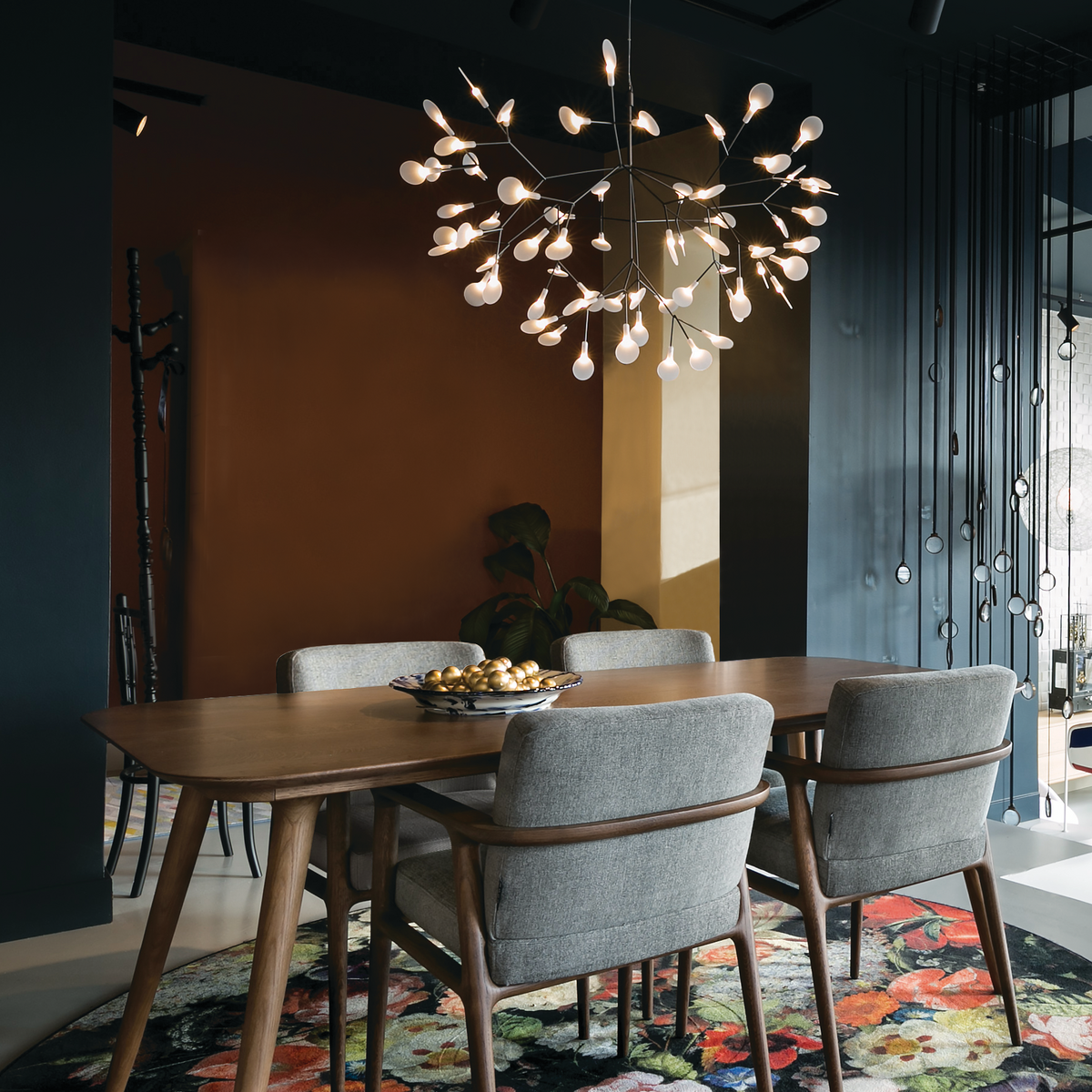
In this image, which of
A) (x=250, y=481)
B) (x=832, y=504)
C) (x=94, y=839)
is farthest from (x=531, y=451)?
(x=94, y=839)

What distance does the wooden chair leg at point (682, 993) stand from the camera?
2152 millimetres

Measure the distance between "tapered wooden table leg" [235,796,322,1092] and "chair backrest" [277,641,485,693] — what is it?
2.49 ft

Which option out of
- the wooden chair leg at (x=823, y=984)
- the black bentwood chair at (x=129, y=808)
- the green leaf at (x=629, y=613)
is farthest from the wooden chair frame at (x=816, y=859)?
the green leaf at (x=629, y=613)

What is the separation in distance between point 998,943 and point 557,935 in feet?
3.79

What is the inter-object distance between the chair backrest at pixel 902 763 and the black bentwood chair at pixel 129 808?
1.90m

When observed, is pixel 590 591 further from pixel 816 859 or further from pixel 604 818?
pixel 604 818

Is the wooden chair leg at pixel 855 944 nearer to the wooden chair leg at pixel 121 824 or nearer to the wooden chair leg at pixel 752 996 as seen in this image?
the wooden chair leg at pixel 752 996

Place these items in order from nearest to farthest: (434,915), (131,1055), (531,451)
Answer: (434,915)
(131,1055)
(531,451)

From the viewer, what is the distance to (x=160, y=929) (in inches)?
75.6

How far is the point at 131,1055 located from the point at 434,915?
2.23ft

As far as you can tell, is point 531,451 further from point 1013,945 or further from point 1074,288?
point 1074,288

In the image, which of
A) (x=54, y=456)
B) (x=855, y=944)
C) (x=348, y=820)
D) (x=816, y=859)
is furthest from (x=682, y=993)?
(x=54, y=456)

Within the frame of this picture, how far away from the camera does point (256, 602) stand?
15.6 ft

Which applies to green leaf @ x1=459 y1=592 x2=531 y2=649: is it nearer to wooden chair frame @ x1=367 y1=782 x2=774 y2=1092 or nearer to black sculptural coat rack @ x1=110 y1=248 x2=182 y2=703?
black sculptural coat rack @ x1=110 y1=248 x2=182 y2=703
